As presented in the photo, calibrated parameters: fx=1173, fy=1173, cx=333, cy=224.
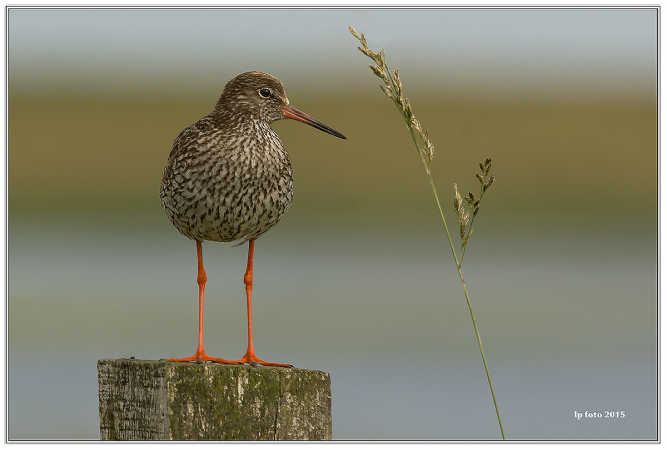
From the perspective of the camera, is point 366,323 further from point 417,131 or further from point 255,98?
point 417,131

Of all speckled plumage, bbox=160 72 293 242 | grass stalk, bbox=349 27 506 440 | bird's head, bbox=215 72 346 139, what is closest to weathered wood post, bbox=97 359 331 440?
grass stalk, bbox=349 27 506 440

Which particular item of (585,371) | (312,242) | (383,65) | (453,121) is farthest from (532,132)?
(383,65)

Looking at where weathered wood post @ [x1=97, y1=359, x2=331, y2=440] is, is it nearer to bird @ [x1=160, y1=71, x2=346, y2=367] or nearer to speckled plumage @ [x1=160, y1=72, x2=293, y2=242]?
bird @ [x1=160, y1=71, x2=346, y2=367]

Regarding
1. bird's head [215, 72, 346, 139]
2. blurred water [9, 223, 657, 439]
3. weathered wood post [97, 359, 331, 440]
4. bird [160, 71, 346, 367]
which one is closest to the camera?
weathered wood post [97, 359, 331, 440]

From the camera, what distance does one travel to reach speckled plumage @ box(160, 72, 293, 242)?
7.25 meters

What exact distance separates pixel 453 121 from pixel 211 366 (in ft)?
73.2

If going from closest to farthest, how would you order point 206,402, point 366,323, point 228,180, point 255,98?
point 206,402 < point 228,180 < point 255,98 < point 366,323

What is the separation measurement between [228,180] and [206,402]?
2.02m

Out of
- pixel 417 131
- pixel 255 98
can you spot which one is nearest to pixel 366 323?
pixel 255 98

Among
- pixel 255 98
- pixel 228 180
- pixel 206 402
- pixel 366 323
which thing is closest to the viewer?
pixel 206 402

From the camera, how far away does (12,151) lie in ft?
74.7

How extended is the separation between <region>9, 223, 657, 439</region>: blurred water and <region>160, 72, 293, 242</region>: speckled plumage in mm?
2618

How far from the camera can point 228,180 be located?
7.26m

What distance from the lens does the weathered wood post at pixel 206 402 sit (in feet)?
18.1
